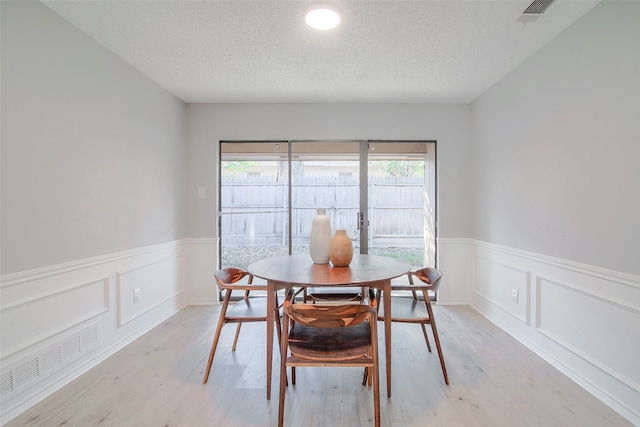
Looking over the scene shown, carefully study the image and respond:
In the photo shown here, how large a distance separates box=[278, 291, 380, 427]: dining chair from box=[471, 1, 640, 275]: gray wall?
1.57 m

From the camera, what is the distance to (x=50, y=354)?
1897 mm

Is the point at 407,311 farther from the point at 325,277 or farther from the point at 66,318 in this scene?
the point at 66,318

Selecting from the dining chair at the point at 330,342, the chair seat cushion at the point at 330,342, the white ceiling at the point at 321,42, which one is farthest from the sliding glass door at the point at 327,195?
the dining chair at the point at 330,342

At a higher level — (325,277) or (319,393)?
(325,277)

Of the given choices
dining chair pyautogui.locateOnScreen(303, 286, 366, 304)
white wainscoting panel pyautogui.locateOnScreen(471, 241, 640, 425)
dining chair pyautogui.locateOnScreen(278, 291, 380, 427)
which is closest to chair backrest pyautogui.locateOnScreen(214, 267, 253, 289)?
dining chair pyautogui.locateOnScreen(303, 286, 366, 304)

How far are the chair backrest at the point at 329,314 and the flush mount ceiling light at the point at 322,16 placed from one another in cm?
175

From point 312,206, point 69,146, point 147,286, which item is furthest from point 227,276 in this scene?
point 312,206

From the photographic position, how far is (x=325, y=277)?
1751 millimetres

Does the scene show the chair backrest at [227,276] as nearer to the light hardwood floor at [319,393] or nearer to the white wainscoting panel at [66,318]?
the light hardwood floor at [319,393]

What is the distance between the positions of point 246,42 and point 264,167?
1699 mm

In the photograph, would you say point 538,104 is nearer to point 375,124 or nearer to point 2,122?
point 375,124

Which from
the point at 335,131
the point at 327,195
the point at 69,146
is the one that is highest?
the point at 335,131

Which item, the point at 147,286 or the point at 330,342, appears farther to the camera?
the point at 147,286

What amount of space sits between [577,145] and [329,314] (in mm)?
2058
